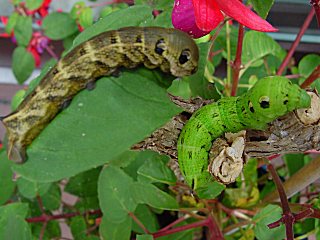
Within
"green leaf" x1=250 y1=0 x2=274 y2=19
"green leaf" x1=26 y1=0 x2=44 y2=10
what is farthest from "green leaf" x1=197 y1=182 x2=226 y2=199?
"green leaf" x1=26 y1=0 x2=44 y2=10

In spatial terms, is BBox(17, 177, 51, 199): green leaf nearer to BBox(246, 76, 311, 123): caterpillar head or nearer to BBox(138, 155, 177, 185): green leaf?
BBox(138, 155, 177, 185): green leaf

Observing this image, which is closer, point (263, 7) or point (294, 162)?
point (263, 7)

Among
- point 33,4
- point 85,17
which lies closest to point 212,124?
point 85,17

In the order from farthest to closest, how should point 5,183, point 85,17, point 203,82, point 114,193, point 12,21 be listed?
point 12,21 < point 85,17 < point 5,183 < point 114,193 < point 203,82

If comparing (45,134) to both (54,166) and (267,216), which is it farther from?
(267,216)

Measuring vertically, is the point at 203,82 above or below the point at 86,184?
above

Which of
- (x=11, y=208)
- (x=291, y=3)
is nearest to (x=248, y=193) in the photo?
(x=11, y=208)

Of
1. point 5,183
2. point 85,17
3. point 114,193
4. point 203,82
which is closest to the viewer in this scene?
point 203,82

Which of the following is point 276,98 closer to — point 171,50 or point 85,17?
point 171,50
